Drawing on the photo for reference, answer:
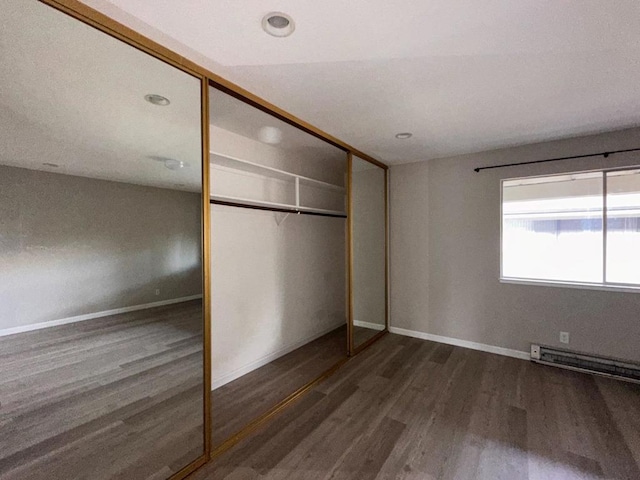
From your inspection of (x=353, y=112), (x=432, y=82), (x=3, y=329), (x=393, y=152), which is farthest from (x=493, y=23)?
(x=3, y=329)

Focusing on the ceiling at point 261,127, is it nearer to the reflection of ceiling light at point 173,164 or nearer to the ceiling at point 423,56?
the ceiling at point 423,56

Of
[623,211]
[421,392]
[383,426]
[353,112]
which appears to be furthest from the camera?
[623,211]

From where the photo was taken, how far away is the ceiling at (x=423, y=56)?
1.33 metres

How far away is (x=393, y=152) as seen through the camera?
357 centimetres

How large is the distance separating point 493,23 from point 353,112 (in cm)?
117

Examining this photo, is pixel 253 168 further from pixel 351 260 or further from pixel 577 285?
pixel 577 285

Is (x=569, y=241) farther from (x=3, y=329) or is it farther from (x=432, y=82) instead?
(x=3, y=329)

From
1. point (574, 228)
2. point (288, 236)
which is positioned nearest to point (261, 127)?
point (288, 236)

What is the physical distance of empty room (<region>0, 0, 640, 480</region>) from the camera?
55.2 inches

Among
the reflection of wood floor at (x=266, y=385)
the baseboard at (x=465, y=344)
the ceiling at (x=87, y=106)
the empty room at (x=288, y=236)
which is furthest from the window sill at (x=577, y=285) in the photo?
the ceiling at (x=87, y=106)

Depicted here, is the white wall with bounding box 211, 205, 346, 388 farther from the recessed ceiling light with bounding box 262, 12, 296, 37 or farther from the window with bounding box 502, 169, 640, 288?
the window with bounding box 502, 169, 640, 288

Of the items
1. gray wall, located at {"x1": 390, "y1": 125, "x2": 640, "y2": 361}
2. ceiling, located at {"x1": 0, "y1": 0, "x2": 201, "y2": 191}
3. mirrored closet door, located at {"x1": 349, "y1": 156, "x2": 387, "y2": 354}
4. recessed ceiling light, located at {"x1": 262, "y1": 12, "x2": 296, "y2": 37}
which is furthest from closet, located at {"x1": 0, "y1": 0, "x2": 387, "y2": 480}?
gray wall, located at {"x1": 390, "y1": 125, "x2": 640, "y2": 361}

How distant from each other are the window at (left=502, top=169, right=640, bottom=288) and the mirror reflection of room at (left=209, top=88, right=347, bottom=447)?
2.21 m

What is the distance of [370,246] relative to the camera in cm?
427
